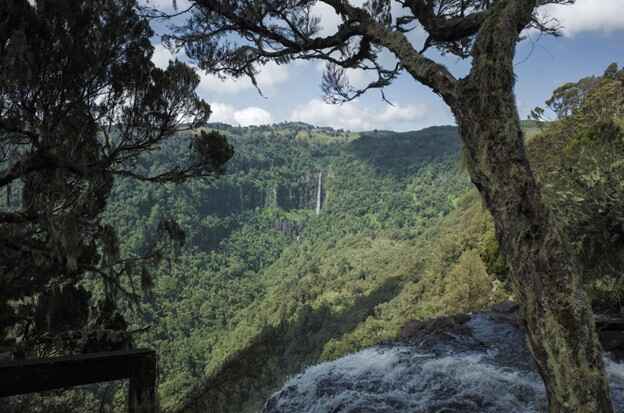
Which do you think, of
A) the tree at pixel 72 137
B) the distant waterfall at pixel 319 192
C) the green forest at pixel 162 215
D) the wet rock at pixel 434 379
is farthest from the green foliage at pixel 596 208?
the distant waterfall at pixel 319 192

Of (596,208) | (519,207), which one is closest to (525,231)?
(519,207)

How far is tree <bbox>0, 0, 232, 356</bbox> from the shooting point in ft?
14.3

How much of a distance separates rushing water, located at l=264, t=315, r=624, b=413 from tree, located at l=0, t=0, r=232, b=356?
3099 mm

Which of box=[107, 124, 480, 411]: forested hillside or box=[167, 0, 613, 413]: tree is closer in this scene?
box=[167, 0, 613, 413]: tree

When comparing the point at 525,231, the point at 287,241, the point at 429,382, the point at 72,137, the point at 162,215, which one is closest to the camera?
the point at 525,231

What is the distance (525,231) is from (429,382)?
280 cm

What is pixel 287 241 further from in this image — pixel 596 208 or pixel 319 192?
pixel 596 208

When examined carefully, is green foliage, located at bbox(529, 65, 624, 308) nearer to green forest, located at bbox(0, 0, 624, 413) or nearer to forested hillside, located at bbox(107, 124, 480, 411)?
green forest, located at bbox(0, 0, 624, 413)

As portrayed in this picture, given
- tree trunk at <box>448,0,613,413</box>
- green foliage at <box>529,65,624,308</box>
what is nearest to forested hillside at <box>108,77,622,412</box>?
green foliage at <box>529,65,624,308</box>

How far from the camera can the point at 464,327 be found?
22.3 ft

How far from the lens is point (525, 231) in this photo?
2.38 meters

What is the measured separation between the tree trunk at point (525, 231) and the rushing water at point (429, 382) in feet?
6.17

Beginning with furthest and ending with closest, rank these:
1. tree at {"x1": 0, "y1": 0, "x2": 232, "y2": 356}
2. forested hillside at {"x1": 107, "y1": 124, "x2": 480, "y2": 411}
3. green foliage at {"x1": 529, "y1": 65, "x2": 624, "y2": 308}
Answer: forested hillside at {"x1": 107, "y1": 124, "x2": 480, "y2": 411} < green foliage at {"x1": 529, "y1": 65, "x2": 624, "y2": 308} < tree at {"x1": 0, "y1": 0, "x2": 232, "y2": 356}

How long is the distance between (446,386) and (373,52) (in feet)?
12.5
